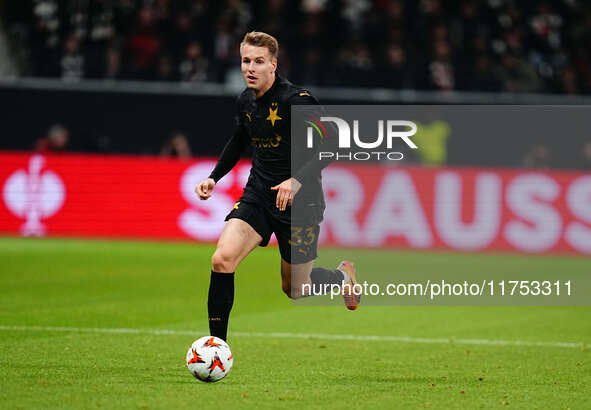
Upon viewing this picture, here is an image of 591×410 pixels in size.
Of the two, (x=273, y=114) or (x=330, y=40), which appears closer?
(x=273, y=114)

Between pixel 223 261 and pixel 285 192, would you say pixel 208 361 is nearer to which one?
pixel 223 261

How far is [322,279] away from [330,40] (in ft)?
39.6

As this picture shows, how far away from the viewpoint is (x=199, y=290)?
12094 millimetres

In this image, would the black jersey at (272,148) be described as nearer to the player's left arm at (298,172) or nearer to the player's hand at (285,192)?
the player's left arm at (298,172)

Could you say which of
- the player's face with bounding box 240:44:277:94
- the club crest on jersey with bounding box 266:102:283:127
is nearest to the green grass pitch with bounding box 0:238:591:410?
the club crest on jersey with bounding box 266:102:283:127

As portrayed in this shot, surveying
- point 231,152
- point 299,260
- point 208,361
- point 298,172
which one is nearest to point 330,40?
point 231,152

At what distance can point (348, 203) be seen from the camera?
1739 cm

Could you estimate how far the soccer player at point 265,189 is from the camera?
662 centimetres

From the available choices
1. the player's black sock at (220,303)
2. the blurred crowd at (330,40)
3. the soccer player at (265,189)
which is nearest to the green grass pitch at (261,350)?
the player's black sock at (220,303)

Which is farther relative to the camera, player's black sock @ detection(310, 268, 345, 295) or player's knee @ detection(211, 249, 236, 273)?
player's black sock @ detection(310, 268, 345, 295)

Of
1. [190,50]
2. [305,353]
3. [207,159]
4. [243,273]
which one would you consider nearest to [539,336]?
[305,353]

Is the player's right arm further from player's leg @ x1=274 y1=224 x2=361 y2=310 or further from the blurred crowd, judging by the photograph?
the blurred crowd

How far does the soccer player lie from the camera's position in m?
6.62

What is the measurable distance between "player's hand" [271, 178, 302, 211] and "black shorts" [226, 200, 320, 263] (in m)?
0.38
